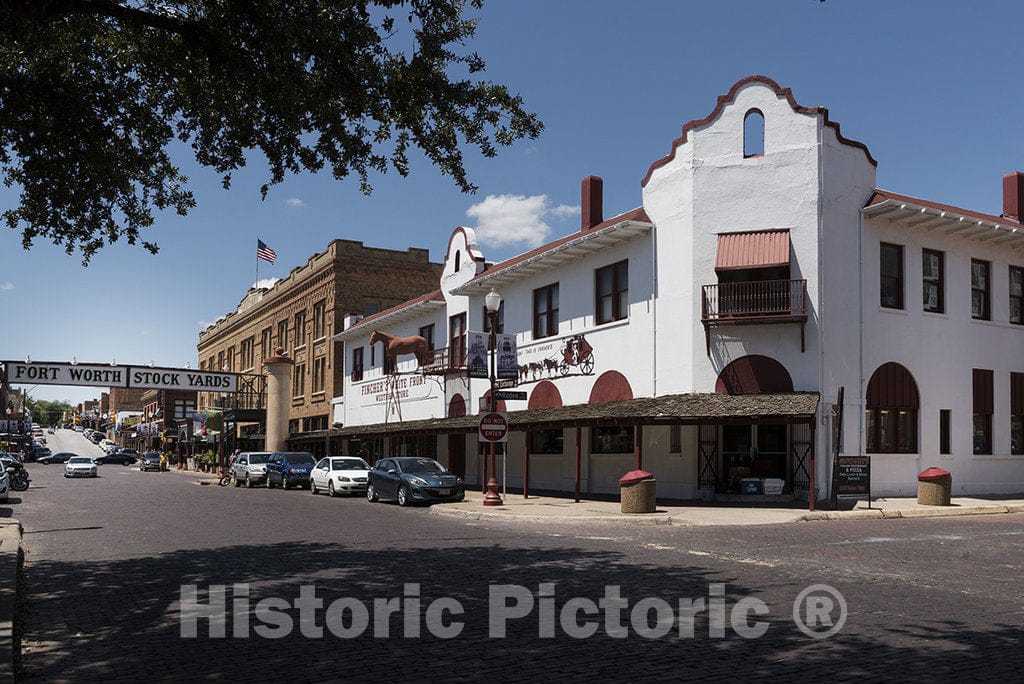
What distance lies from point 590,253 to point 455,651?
2284cm

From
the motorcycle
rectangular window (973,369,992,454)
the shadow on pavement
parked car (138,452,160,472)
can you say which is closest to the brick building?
the motorcycle

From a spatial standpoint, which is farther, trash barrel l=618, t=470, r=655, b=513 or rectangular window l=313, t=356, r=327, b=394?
rectangular window l=313, t=356, r=327, b=394

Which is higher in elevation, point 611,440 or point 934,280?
point 934,280

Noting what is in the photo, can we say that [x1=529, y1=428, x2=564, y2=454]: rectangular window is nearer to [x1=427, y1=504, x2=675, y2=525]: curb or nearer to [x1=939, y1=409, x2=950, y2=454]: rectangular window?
[x1=427, y1=504, x2=675, y2=525]: curb

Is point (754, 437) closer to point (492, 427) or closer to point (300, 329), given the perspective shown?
point (492, 427)

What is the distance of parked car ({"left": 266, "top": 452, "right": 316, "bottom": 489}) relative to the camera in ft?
123

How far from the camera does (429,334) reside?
40.7 metres

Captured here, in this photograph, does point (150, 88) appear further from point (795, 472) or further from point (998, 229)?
→ point (998, 229)

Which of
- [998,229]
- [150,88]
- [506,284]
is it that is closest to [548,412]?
[506,284]

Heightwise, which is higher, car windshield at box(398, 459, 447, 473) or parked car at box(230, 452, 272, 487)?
car windshield at box(398, 459, 447, 473)

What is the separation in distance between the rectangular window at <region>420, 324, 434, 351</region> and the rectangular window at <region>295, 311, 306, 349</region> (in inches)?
654

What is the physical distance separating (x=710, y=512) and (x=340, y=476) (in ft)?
47.7

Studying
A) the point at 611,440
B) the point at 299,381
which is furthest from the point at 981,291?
the point at 299,381

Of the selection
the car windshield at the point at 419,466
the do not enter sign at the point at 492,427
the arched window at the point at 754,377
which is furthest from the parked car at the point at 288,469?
the arched window at the point at 754,377
